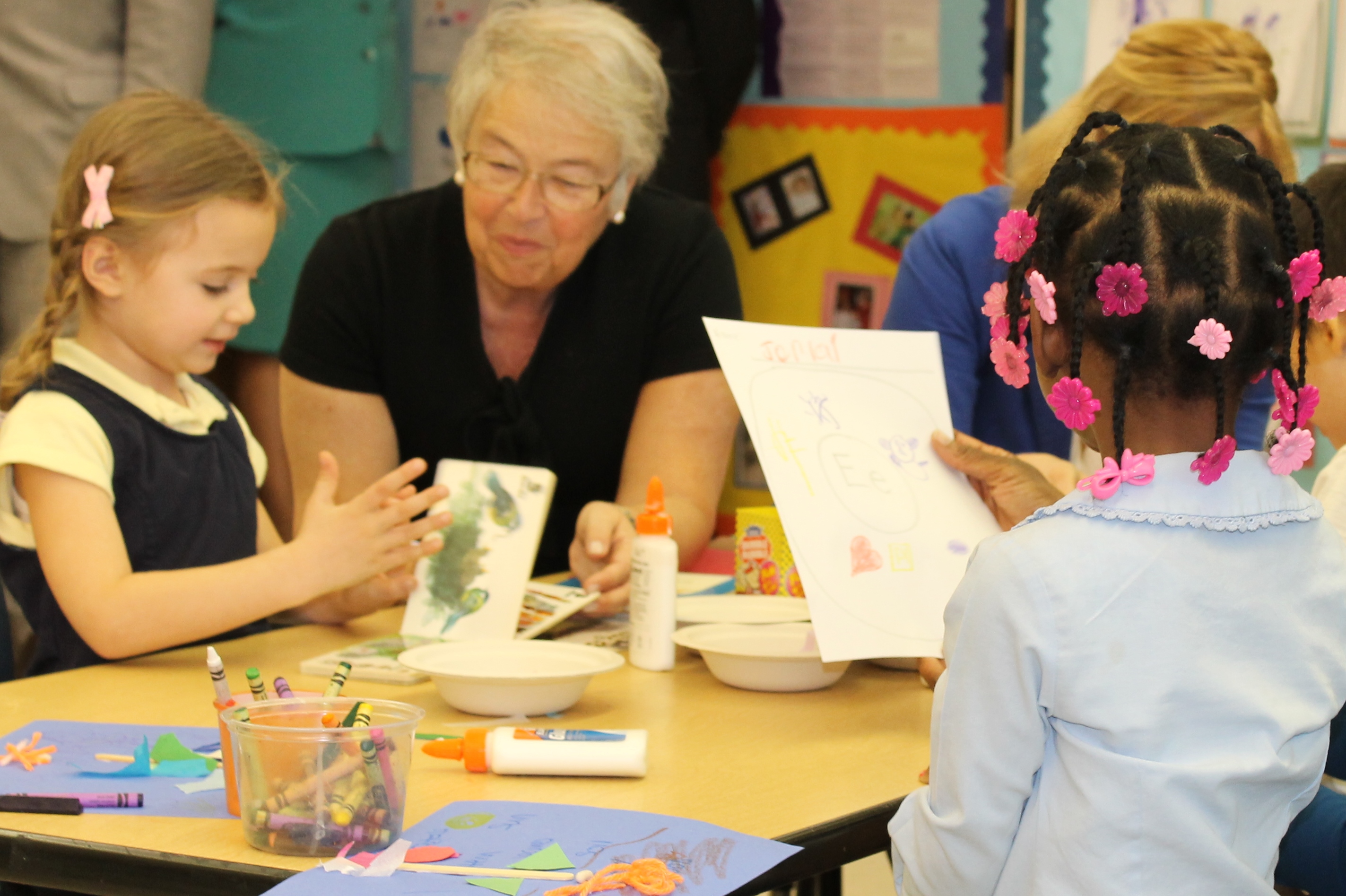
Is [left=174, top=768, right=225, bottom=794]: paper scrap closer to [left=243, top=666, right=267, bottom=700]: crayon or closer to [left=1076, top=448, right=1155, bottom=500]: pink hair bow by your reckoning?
[left=243, top=666, right=267, bottom=700]: crayon

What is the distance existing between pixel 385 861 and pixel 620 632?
661 mm

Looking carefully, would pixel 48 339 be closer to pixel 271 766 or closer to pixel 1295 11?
pixel 271 766

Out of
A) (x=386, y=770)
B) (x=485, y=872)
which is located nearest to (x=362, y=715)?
(x=386, y=770)

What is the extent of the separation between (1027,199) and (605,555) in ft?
2.21

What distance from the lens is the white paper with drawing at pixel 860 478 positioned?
125 cm

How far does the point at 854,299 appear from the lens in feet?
10.6

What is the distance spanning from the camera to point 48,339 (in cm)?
153

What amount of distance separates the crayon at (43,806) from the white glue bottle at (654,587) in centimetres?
60

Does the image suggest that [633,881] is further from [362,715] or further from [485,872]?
[362,715]

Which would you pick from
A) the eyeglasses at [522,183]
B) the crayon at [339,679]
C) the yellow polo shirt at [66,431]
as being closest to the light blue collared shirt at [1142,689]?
the crayon at [339,679]

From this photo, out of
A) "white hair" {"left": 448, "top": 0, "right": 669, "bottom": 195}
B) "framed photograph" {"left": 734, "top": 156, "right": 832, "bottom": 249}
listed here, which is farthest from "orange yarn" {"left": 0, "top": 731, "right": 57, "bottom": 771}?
"framed photograph" {"left": 734, "top": 156, "right": 832, "bottom": 249}

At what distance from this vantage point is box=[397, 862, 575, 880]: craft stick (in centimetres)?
88

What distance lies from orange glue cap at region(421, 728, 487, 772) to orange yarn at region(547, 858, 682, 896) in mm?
231

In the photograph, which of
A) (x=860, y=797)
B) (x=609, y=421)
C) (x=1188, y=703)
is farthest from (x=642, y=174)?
(x=1188, y=703)
